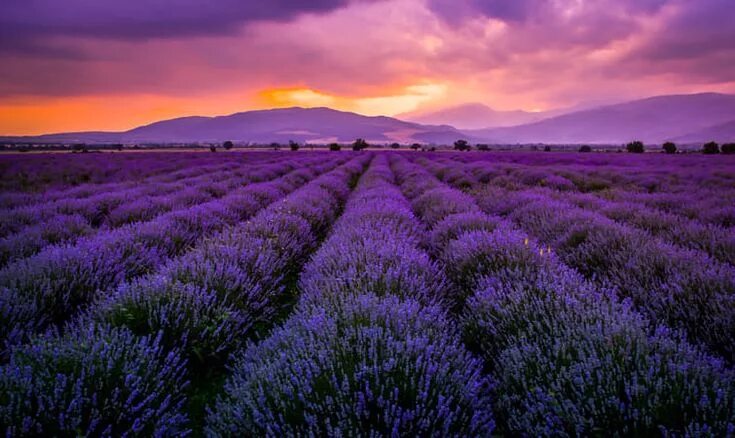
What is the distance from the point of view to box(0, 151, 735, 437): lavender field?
1646mm

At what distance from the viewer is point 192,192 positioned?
9523 mm

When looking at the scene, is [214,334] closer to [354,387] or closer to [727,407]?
[354,387]

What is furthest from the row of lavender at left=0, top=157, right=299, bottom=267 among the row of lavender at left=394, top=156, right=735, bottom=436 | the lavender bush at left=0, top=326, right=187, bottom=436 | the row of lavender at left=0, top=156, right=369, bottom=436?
the row of lavender at left=394, top=156, right=735, bottom=436

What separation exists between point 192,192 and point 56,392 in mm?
8521

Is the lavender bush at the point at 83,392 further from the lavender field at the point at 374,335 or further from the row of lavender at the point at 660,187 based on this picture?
the row of lavender at the point at 660,187

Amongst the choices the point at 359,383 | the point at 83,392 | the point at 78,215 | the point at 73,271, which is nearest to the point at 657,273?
the point at 359,383

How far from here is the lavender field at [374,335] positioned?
1.65 m

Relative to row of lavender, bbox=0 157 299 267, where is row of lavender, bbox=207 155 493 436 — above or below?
A: above

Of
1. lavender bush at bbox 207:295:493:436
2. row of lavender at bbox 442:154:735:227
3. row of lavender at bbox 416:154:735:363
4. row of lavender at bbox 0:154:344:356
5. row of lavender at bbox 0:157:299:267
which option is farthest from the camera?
row of lavender at bbox 442:154:735:227

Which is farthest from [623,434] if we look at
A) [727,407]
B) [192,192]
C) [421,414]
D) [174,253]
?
[192,192]

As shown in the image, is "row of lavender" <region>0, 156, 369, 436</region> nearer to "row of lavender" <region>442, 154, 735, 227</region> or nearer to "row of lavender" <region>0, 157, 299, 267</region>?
"row of lavender" <region>0, 157, 299, 267</region>

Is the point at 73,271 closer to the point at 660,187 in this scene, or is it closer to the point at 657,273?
the point at 657,273

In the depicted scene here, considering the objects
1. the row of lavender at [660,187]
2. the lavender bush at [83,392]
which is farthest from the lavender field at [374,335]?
the row of lavender at [660,187]

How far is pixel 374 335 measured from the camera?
78.4 inches
